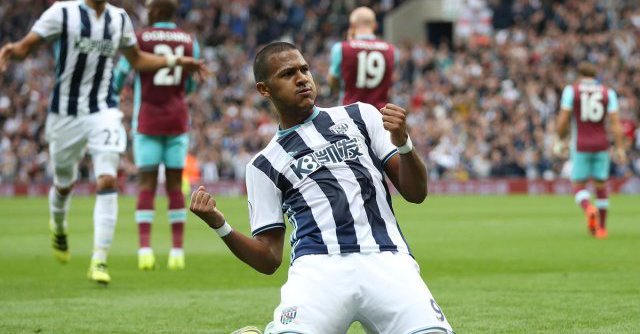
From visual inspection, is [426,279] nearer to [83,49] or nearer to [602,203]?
[83,49]

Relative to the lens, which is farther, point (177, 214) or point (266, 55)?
point (177, 214)

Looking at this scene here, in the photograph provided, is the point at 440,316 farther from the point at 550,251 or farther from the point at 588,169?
the point at 588,169

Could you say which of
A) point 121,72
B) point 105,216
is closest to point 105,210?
point 105,216

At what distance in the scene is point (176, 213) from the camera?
454 inches

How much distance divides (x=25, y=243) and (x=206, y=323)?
8.06m

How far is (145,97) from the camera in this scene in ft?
38.0

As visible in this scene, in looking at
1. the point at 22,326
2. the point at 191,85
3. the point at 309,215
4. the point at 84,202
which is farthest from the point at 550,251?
the point at 84,202

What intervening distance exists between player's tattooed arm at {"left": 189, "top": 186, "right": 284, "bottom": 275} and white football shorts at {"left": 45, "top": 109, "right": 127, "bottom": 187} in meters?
4.81

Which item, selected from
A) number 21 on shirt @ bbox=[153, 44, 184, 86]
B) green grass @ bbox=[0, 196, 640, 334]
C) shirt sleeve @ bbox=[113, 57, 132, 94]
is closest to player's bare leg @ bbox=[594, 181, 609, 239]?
green grass @ bbox=[0, 196, 640, 334]

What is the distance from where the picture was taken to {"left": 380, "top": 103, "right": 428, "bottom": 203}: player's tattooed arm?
193 inches

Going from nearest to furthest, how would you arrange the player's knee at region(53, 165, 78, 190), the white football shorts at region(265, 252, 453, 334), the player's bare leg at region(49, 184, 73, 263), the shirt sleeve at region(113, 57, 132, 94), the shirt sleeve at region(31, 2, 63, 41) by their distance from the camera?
the white football shorts at region(265, 252, 453, 334), the shirt sleeve at region(31, 2, 63, 41), the player's knee at region(53, 165, 78, 190), the player's bare leg at region(49, 184, 73, 263), the shirt sleeve at region(113, 57, 132, 94)

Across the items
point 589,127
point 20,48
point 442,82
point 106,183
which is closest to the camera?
point 20,48

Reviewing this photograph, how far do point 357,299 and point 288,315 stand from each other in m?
0.31

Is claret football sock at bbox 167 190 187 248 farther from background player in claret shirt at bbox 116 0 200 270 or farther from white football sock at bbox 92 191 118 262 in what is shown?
white football sock at bbox 92 191 118 262
